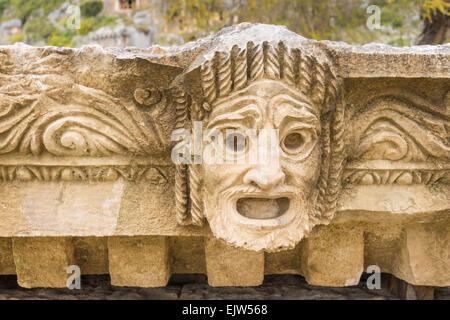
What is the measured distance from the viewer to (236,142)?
1193 millimetres

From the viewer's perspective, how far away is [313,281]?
1.64m

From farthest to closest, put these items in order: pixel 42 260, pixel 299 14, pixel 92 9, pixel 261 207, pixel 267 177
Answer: pixel 92 9, pixel 299 14, pixel 42 260, pixel 261 207, pixel 267 177

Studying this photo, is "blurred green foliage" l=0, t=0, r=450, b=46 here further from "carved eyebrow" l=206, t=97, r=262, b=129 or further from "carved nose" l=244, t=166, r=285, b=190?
"carved nose" l=244, t=166, r=285, b=190

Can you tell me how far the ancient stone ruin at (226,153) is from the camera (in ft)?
3.82

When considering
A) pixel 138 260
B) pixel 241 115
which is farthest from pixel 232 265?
pixel 241 115

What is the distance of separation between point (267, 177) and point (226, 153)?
16 centimetres

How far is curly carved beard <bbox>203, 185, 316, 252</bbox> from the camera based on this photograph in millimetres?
1171

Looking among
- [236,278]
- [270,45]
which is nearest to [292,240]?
[236,278]

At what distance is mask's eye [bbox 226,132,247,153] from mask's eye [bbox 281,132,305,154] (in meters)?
0.13

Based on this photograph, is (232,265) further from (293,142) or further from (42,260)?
(42,260)

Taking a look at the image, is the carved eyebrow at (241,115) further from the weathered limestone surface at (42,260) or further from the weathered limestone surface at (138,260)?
the weathered limestone surface at (42,260)

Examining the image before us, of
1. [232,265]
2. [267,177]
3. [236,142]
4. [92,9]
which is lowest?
[232,265]

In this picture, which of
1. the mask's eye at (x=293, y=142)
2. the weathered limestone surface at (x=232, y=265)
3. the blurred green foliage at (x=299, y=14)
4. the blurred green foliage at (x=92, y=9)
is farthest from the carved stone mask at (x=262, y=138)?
the blurred green foliage at (x=92, y=9)

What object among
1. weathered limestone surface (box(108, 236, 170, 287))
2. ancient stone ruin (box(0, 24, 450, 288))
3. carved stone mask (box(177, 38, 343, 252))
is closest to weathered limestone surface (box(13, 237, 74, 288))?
ancient stone ruin (box(0, 24, 450, 288))
